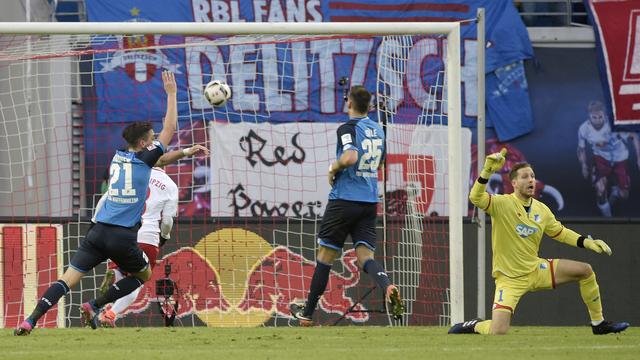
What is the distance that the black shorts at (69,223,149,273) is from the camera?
10469mm

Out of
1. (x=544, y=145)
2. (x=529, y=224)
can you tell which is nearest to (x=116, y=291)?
(x=529, y=224)

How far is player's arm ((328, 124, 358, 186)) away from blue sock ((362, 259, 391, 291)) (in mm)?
783

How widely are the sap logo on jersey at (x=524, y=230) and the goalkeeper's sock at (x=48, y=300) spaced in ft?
12.1

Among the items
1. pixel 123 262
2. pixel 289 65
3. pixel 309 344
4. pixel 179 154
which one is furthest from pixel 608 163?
pixel 309 344

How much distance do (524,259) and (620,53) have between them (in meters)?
9.89

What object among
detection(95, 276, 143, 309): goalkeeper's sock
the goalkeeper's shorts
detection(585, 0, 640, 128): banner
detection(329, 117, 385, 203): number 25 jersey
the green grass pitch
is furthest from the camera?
detection(585, 0, 640, 128): banner

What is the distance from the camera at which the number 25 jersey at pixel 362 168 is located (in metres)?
11.1

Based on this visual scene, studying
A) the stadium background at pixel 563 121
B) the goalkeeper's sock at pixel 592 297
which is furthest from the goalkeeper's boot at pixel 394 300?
the stadium background at pixel 563 121

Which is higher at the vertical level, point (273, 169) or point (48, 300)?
point (273, 169)

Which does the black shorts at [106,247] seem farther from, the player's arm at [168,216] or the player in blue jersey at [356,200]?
the player's arm at [168,216]

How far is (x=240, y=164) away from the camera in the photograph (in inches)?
736

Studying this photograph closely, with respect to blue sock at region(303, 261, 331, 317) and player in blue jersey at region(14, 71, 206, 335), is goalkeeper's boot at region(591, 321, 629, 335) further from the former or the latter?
player in blue jersey at region(14, 71, 206, 335)

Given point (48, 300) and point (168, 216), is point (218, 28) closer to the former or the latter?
point (168, 216)

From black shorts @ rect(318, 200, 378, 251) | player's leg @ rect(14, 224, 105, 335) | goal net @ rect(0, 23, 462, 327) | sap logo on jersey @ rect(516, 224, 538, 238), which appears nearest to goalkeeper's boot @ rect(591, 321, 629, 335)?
sap logo on jersey @ rect(516, 224, 538, 238)
